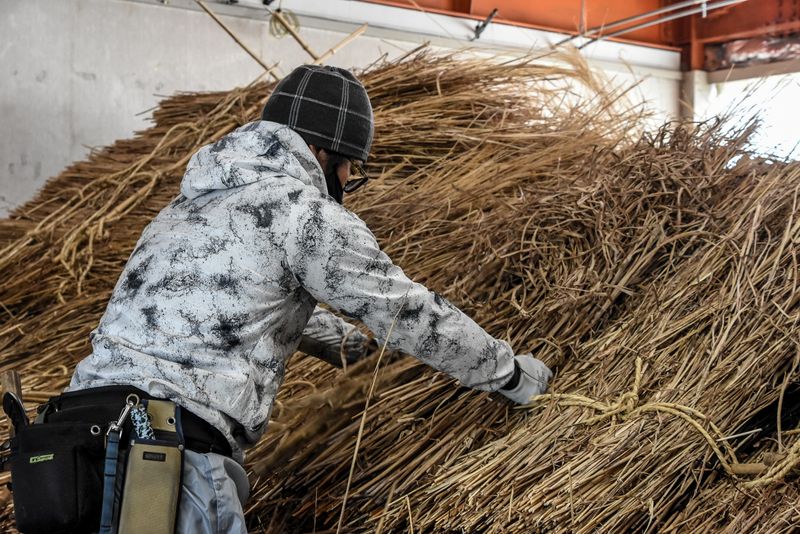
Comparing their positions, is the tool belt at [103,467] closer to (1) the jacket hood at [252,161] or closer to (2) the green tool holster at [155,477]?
(2) the green tool holster at [155,477]

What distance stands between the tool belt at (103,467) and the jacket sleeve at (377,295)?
1.09ft

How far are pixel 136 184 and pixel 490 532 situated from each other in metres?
2.42

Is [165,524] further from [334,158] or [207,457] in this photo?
[334,158]

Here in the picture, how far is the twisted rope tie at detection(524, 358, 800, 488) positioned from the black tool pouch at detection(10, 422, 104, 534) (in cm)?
84

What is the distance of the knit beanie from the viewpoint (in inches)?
65.0

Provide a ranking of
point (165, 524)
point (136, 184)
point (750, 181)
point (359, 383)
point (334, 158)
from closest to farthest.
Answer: point (165, 524), point (334, 158), point (359, 383), point (750, 181), point (136, 184)

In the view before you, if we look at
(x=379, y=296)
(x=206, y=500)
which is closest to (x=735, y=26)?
(x=379, y=296)

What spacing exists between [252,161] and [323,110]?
193mm

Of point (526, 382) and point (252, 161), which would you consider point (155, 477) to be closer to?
point (252, 161)

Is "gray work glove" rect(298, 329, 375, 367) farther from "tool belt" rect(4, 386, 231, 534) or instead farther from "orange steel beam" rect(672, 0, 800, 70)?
"orange steel beam" rect(672, 0, 800, 70)

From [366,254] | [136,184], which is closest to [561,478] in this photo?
[366,254]

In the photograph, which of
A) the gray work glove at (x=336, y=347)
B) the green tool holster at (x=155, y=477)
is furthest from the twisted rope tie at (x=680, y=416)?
the green tool holster at (x=155, y=477)

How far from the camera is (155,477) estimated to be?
139cm

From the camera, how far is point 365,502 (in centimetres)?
176
